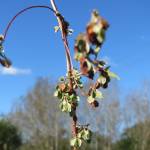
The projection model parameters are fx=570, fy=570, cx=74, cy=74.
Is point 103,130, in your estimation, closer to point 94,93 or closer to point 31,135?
point 31,135

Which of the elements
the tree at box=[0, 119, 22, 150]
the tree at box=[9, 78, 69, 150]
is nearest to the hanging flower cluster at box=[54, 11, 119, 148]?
the tree at box=[0, 119, 22, 150]

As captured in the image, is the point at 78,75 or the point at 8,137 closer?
the point at 78,75

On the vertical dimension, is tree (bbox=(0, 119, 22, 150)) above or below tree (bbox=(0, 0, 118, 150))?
above

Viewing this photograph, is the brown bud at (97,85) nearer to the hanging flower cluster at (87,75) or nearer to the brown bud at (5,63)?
the hanging flower cluster at (87,75)

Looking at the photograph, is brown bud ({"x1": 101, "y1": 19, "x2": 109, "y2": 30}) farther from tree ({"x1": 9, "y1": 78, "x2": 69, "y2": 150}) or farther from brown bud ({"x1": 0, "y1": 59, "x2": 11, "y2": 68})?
tree ({"x1": 9, "y1": 78, "x2": 69, "y2": 150})

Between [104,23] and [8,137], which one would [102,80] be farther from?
[8,137]

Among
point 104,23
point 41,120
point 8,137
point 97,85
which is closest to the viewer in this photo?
point 104,23

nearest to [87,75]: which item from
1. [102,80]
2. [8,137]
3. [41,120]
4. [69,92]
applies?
[102,80]

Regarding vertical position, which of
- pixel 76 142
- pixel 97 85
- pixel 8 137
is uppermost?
pixel 8 137

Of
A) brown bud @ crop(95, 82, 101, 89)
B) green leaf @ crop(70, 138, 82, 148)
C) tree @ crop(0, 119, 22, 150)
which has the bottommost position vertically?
green leaf @ crop(70, 138, 82, 148)

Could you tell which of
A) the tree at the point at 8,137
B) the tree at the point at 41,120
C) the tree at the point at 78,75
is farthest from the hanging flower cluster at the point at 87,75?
the tree at the point at 41,120
